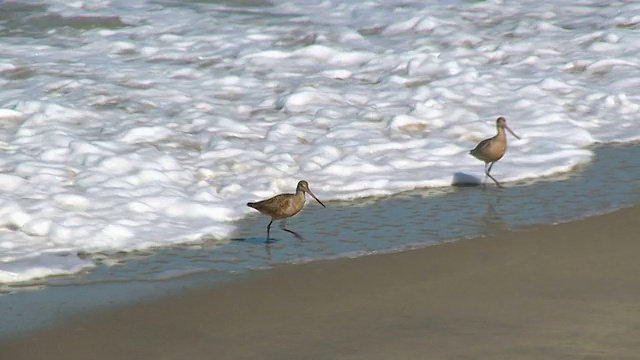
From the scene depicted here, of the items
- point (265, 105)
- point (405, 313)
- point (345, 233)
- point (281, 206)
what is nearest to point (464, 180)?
point (345, 233)

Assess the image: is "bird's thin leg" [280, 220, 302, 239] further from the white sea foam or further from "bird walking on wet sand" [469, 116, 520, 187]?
"bird walking on wet sand" [469, 116, 520, 187]

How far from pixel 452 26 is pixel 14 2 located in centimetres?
575

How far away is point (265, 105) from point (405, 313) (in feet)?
16.8

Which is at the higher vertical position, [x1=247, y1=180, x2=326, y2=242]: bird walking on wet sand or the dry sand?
the dry sand

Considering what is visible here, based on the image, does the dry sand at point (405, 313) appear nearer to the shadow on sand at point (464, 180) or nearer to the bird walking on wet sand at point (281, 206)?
the bird walking on wet sand at point (281, 206)

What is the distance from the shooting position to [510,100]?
407 inches

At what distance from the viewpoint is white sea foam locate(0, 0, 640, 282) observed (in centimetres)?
745

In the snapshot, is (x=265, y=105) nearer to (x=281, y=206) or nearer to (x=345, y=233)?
(x=281, y=206)

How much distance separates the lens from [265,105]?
401 inches

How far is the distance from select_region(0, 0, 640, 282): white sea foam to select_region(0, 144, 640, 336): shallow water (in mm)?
229

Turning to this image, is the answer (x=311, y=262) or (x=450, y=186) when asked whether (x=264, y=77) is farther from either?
(x=311, y=262)

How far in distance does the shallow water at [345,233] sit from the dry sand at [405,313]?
0.22 meters

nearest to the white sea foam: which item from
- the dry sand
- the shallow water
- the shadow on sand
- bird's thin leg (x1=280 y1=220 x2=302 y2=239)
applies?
the shadow on sand

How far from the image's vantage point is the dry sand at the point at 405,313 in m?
4.88
